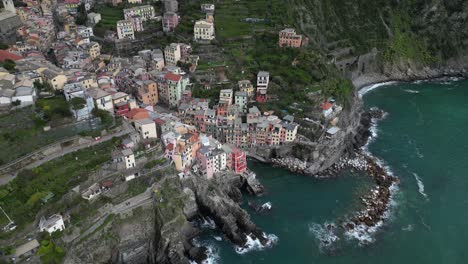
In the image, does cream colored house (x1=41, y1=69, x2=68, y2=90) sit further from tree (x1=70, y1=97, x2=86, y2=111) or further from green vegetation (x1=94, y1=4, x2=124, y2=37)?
green vegetation (x1=94, y1=4, x2=124, y2=37)

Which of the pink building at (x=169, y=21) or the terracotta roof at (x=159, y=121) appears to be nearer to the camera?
the terracotta roof at (x=159, y=121)

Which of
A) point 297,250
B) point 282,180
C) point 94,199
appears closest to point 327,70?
point 282,180

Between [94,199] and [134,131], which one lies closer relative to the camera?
[94,199]

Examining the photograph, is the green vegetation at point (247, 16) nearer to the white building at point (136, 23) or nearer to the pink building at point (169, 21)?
the pink building at point (169, 21)

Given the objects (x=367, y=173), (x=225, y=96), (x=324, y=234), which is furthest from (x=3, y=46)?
(x=367, y=173)

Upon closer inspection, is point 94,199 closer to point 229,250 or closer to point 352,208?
point 229,250

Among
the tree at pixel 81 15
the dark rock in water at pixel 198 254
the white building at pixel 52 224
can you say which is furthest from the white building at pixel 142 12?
the dark rock in water at pixel 198 254
